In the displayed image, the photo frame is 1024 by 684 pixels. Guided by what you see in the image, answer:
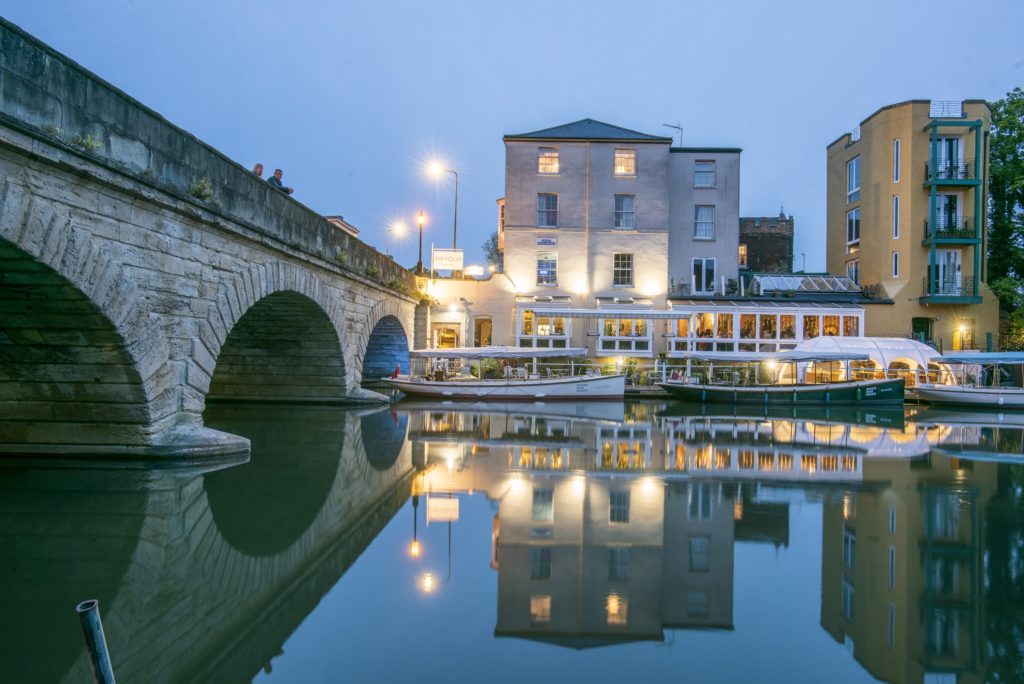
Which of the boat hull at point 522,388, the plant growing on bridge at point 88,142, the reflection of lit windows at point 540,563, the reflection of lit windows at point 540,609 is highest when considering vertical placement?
the plant growing on bridge at point 88,142

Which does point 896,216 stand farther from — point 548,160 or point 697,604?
point 697,604

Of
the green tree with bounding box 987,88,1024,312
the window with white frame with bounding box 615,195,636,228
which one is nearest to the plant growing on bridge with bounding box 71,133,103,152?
the window with white frame with bounding box 615,195,636,228

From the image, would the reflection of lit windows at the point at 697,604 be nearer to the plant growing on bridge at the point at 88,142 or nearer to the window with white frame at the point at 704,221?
the plant growing on bridge at the point at 88,142

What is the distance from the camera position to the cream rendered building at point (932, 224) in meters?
31.1

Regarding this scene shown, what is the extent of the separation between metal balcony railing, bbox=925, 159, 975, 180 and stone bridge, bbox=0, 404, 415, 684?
31.6 metres

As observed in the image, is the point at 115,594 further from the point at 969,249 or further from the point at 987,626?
the point at 969,249

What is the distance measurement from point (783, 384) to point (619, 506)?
19.7m

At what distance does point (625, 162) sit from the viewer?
108 ft

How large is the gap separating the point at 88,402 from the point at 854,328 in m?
31.3

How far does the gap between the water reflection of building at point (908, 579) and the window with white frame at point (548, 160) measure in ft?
84.4

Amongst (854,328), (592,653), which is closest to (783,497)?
(592,653)

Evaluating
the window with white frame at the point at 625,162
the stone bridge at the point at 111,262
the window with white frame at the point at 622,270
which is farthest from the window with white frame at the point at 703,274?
the stone bridge at the point at 111,262

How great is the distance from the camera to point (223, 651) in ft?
14.3

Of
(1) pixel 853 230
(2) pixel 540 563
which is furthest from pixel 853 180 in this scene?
(2) pixel 540 563
